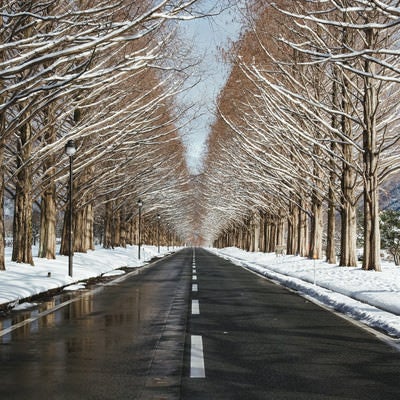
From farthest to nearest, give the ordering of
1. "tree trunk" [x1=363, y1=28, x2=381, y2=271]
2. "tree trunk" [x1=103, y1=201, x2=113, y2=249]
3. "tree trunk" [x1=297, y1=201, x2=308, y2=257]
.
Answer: "tree trunk" [x1=103, y1=201, x2=113, y2=249] → "tree trunk" [x1=297, y1=201, x2=308, y2=257] → "tree trunk" [x1=363, y1=28, x2=381, y2=271]

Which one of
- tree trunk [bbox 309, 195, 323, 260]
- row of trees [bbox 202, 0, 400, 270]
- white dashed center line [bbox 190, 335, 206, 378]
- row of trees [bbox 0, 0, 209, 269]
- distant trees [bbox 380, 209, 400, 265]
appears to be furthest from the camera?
distant trees [bbox 380, 209, 400, 265]

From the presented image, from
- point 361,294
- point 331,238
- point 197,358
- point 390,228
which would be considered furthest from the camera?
point 390,228

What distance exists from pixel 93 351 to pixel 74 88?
772cm

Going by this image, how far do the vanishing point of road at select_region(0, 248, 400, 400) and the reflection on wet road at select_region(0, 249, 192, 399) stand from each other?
0.04 feet

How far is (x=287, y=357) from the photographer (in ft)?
20.2

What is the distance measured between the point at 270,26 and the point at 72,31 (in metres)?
6.66

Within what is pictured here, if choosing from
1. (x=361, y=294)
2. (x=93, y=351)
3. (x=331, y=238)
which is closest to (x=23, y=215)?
(x=361, y=294)

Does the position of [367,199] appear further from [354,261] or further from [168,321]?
[168,321]

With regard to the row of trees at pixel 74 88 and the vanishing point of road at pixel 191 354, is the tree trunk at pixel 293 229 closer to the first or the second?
the row of trees at pixel 74 88

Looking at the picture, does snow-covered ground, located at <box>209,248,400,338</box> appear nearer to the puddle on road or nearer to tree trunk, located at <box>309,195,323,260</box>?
the puddle on road

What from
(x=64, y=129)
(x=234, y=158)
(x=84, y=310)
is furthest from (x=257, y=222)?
(x=84, y=310)

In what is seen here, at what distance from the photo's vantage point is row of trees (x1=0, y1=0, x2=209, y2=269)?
10.7 metres

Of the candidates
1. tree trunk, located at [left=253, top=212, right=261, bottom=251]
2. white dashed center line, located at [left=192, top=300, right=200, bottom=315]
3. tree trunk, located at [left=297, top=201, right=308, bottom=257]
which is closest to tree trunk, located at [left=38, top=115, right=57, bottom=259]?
white dashed center line, located at [left=192, top=300, right=200, bottom=315]

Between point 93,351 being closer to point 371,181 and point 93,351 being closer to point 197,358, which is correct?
point 197,358
